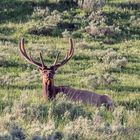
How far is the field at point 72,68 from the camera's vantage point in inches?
309

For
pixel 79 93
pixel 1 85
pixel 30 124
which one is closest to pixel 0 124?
pixel 30 124

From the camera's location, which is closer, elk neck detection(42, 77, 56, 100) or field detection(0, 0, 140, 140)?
field detection(0, 0, 140, 140)

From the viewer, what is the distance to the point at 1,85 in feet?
44.7

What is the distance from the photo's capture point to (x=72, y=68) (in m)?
16.5

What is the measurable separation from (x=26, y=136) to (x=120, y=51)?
12.7 metres

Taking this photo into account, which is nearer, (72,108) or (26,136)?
(26,136)

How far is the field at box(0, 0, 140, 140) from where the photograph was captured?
25.7 feet

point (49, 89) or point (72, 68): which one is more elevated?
point (49, 89)

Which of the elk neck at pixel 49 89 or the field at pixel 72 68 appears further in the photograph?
the elk neck at pixel 49 89

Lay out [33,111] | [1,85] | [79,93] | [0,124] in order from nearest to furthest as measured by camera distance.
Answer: [0,124] < [33,111] < [79,93] < [1,85]

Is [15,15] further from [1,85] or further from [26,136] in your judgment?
[26,136]

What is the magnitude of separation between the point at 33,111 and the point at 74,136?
4.76 feet

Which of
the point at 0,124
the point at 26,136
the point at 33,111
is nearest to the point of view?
the point at 26,136

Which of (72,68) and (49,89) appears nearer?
(49,89)
